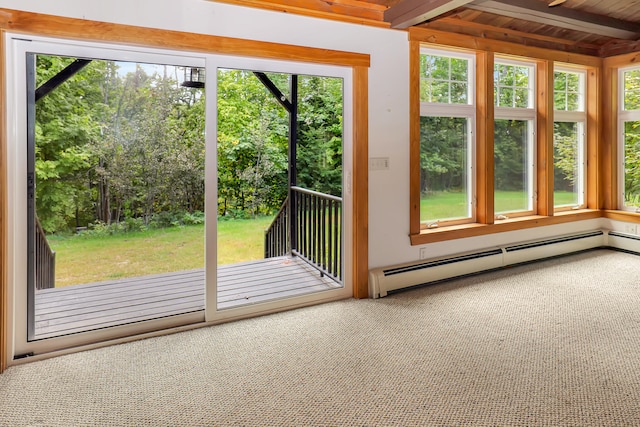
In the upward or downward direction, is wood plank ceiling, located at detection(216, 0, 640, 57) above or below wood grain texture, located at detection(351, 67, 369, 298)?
above

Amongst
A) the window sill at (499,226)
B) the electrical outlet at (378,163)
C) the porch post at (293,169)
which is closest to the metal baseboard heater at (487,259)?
the window sill at (499,226)

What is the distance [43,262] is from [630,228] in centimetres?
610

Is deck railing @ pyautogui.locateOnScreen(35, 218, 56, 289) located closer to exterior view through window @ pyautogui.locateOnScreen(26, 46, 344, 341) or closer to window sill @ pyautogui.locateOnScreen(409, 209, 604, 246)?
exterior view through window @ pyautogui.locateOnScreen(26, 46, 344, 341)

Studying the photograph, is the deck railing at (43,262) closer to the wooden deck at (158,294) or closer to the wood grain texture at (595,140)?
the wooden deck at (158,294)

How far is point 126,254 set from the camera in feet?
9.78

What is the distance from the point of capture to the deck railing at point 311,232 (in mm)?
3898

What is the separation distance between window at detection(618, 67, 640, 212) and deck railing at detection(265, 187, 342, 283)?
13.0ft

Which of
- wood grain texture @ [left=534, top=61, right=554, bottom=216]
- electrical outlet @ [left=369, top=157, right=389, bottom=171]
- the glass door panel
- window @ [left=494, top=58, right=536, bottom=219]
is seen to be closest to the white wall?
electrical outlet @ [left=369, top=157, right=389, bottom=171]

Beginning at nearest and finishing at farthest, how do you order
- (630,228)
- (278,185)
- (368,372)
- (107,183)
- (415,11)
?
(368,372) < (107,183) < (415,11) < (278,185) < (630,228)

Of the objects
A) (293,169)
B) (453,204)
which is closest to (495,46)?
(453,204)

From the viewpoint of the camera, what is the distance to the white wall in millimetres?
2775

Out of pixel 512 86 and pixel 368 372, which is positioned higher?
pixel 512 86

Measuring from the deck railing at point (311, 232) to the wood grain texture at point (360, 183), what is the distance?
0.20 metres

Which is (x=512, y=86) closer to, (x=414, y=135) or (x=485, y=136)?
(x=485, y=136)
